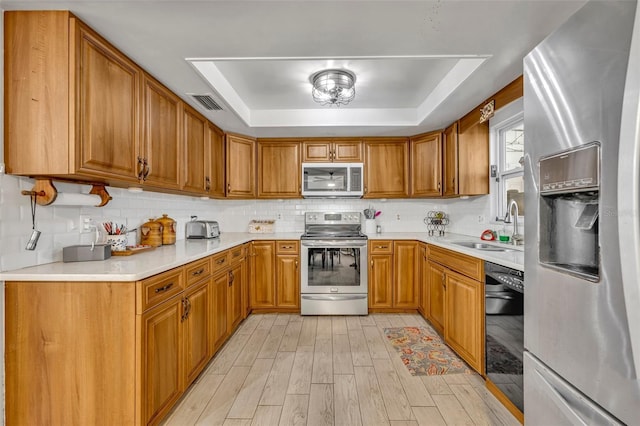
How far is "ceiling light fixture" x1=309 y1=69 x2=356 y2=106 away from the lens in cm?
246

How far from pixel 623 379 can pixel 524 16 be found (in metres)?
1.58

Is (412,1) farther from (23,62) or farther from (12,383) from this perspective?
(12,383)

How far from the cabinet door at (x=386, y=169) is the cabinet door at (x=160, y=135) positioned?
7.13 feet

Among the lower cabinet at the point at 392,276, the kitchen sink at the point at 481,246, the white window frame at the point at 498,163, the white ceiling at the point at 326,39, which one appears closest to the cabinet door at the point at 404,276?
the lower cabinet at the point at 392,276

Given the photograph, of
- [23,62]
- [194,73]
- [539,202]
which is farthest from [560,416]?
[23,62]

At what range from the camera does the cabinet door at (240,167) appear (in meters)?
3.54

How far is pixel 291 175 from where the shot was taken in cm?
377

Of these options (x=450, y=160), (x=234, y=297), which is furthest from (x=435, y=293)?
(x=234, y=297)

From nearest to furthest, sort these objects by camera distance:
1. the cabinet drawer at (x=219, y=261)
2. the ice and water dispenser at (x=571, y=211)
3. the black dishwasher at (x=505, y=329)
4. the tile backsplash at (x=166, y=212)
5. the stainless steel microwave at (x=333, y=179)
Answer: the ice and water dispenser at (x=571, y=211) < the tile backsplash at (x=166, y=212) < the black dishwasher at (x=505, y=329) < the cabinet drawer at (x=219, y=261) < the stainless steel microwave at (x=333, y=179)

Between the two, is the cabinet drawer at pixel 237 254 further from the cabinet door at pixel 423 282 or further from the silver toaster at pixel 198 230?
the cabinet door at pixel 423 282

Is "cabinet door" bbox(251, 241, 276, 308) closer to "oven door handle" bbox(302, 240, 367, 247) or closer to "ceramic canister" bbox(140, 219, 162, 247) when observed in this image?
"oven door handle" bbox(302, 240, 367, 247)

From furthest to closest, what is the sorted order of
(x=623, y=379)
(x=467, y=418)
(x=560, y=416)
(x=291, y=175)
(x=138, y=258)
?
1. (x=291, y=175)
2. (x=138, y=258)
3. (x=467, y=418)
4. (x=560, y=416)
5. (x=623, y=379)

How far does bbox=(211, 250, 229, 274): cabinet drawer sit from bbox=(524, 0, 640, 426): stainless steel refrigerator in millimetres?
2045

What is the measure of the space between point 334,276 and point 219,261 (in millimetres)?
1400
